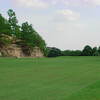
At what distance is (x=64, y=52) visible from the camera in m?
76.4

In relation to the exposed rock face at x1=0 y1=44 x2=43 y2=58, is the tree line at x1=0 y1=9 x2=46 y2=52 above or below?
above

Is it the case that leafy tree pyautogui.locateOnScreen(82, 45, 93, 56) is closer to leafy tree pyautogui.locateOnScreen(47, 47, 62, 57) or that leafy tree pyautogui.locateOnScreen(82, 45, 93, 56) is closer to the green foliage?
the green foliage

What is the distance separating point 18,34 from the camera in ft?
192

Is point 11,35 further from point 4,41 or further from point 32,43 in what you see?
point 32,43

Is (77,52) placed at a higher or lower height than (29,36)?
lower

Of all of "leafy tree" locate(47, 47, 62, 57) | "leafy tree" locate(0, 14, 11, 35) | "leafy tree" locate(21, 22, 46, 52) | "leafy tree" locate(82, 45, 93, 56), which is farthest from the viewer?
"leafy tree" locate(47, 47, 62, 57)

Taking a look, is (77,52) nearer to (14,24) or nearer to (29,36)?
(29,36)

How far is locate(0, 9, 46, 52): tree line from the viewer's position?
55.7 m

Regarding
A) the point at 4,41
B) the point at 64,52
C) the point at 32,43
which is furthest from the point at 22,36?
the point at 64,52

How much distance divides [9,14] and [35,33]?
1070 centimetres

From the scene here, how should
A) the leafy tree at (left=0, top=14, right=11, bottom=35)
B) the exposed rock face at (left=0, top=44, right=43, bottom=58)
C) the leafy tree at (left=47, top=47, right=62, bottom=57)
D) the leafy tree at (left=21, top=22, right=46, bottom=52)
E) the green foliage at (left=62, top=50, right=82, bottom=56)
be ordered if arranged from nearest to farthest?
the leafy tree at (left=0, top=14, right=11, bottom=35) → the exposed rock face at (left=0, top=44, right=43, bottom=58) → the leafy tree at (left=21, top=22, right=46, bottom=52) → the green foliage at (left=62, top=50, right=82, bottom=56) → the leafy tree at (left=47, top=47, right=62, bottom=57)

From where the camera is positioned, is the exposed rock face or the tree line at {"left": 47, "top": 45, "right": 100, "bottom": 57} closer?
the exposed rock face

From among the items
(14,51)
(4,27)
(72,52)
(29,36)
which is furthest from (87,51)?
(4,27)

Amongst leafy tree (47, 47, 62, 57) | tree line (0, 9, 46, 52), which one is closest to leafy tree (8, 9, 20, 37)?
tree line (0, 9, 46, 52)
